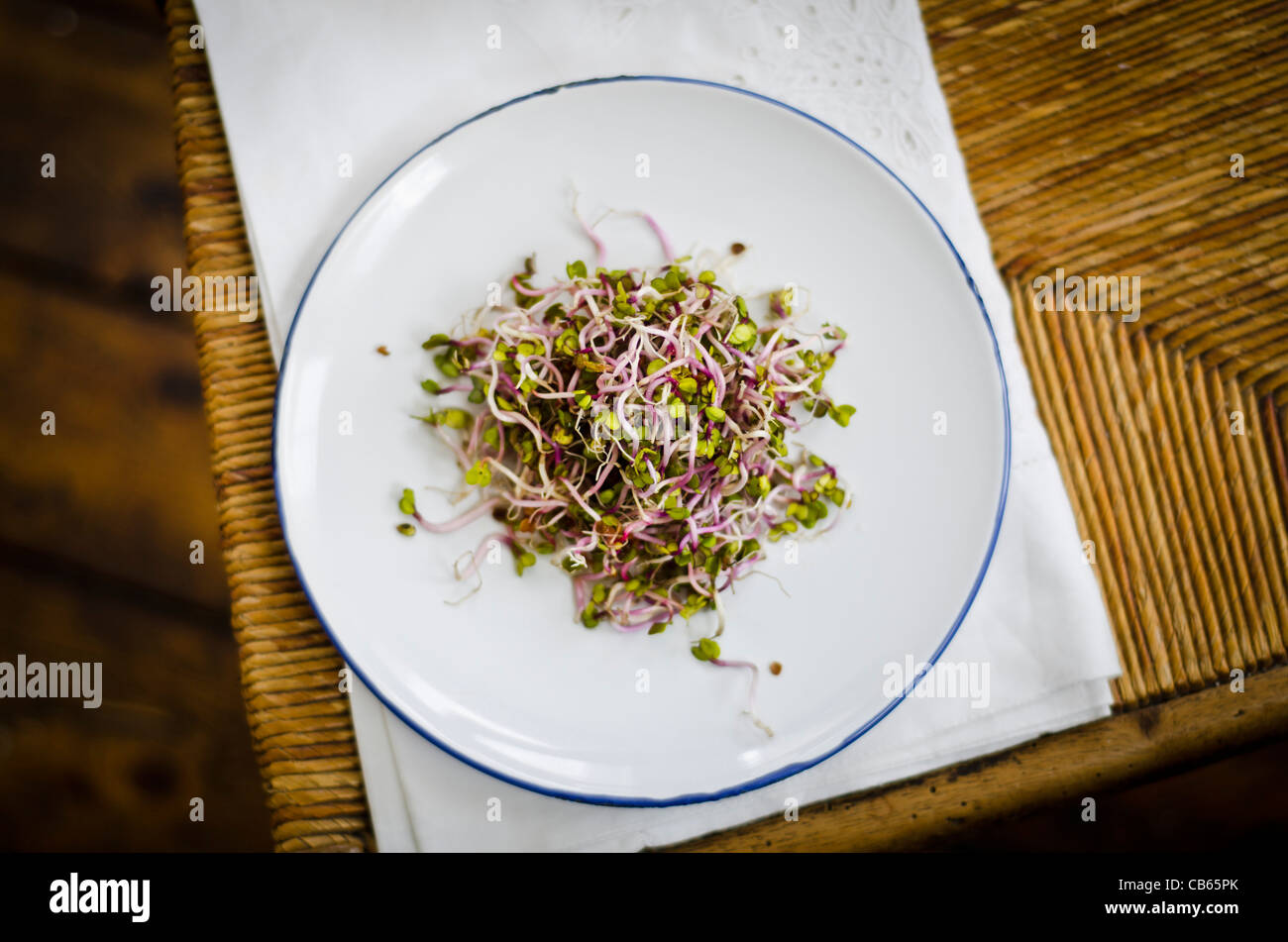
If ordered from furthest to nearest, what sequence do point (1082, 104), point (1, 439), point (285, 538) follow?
point (1, 439) < point (1082, 104) < point (285, 538)

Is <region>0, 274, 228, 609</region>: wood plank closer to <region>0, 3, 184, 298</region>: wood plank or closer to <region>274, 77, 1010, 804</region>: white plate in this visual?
<region>0, 3, 184, 298</region>: wood plank

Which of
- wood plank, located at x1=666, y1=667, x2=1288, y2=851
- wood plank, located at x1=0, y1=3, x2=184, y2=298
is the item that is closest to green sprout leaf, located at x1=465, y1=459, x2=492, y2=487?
wood plank, located at x1=666, y1=667, x2=1288, y2=851

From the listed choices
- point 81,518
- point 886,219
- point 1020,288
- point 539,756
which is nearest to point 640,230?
point 886,219

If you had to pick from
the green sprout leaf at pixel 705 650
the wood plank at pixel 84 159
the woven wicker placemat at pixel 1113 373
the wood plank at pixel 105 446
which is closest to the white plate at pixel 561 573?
the green sprout leaf at pixel 705 650

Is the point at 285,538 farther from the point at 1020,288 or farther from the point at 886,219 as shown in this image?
the point at 1020,288

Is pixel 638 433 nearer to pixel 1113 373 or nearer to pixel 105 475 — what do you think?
pixel 1113 373

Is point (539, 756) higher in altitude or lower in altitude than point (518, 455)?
lower

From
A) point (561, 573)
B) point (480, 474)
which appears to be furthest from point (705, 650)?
point (480, 474)
